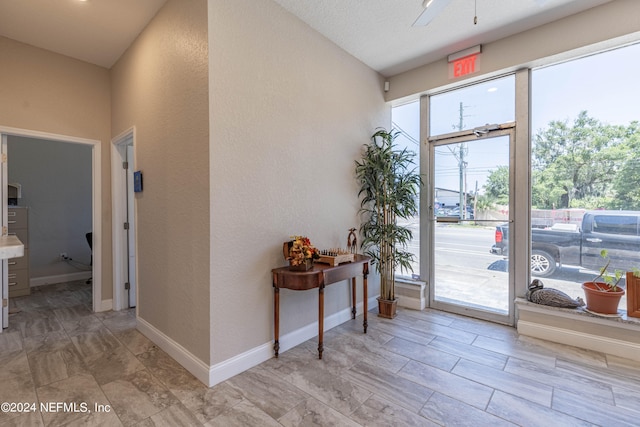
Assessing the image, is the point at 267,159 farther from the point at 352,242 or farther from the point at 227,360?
the point at 227,360

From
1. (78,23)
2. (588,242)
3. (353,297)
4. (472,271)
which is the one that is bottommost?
(353,297)

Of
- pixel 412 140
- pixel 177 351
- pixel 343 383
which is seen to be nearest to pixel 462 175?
pixel 412 140

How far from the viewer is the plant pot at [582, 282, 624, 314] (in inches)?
100

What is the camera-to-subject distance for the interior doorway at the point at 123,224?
Result: 364 cm

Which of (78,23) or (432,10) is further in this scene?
(78,23)

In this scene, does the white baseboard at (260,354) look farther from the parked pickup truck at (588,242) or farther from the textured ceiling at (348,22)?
the textured ceiling at (348,22)

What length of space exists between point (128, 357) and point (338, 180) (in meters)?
2.58

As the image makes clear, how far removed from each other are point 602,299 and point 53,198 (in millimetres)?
7512

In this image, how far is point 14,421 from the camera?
174cm

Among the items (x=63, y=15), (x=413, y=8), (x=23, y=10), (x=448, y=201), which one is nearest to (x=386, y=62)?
(x=413, y=8)

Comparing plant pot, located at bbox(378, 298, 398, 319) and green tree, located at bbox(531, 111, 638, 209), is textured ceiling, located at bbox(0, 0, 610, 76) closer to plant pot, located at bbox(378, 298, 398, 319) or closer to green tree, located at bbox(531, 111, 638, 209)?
green tree, located at bbox(531, 111, 638, 209)

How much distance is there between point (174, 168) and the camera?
2.47 m

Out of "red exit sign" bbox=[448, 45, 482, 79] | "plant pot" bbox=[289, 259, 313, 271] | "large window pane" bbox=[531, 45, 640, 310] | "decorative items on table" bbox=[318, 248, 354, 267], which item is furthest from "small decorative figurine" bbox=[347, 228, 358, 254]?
"red exit sign" bbox=[448, 45, 482, 79]

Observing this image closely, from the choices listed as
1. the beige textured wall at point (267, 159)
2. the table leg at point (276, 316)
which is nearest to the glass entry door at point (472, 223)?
the beige textured wall at point (267, 159)
